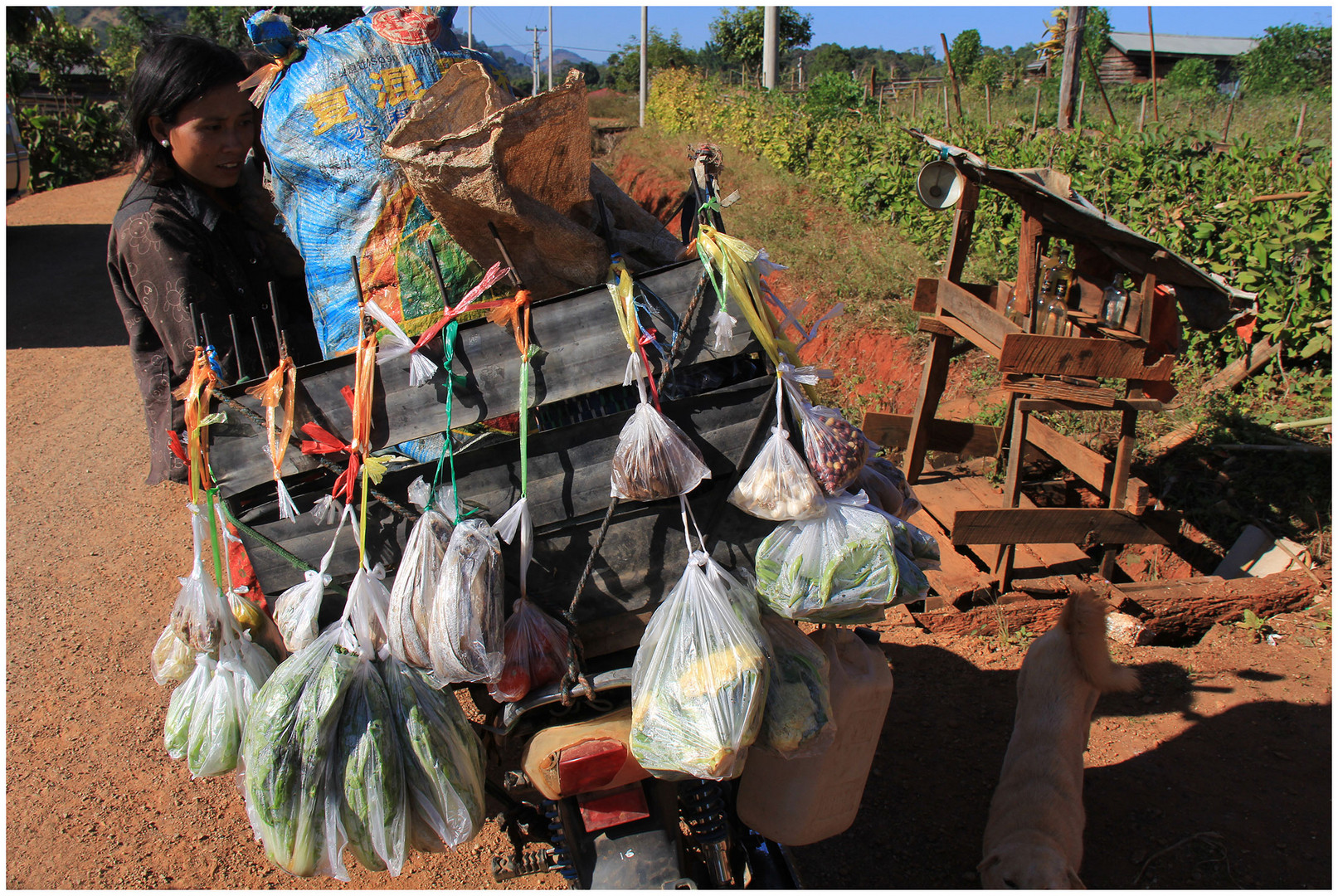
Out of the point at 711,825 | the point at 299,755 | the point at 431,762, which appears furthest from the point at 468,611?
the point at 711,825

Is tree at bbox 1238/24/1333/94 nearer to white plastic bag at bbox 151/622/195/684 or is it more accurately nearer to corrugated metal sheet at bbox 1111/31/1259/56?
corrugated metal sheet at bbox 1111/31/1259/56

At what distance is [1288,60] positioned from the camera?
25.6m

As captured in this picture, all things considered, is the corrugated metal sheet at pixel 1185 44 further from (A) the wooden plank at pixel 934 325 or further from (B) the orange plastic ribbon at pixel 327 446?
(B) the orange plastic ribbon at pixel 327 446

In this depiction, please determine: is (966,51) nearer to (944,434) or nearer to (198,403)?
(944,434)

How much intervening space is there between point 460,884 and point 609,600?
144 centimetres

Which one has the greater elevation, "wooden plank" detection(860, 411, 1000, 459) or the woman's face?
the woman's face

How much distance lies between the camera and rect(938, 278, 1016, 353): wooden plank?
13.0ft

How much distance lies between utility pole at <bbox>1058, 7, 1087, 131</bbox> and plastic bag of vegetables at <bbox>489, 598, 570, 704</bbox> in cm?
972

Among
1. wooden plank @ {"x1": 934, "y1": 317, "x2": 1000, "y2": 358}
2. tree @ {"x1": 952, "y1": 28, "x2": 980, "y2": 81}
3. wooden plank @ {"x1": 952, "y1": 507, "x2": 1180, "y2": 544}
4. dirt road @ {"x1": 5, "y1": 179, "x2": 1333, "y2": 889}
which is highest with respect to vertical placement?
tree @ {"x1": 952, "y1": 28, "x2": 980, "y2": 81}

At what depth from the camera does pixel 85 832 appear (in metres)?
2.83

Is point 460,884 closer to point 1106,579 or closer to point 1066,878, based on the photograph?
point 1066,878

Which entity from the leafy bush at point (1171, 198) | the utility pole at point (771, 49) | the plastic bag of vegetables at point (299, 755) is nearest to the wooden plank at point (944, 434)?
the leafy bush at point (1171, 198)

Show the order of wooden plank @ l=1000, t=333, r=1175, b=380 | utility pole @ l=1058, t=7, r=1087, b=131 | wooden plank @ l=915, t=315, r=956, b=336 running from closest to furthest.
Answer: wooden plank @ l=1000, t=333, r=1175, b=380 < wooden plank @ l=915, t=315, r=956, b=336 < utility pole @ l=1058, t=7, r=1087, b=131

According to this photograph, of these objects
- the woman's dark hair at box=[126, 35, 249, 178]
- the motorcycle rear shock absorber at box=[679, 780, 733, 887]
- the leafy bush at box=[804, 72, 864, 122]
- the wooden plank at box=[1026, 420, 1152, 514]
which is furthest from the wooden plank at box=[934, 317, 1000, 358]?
the leafy bush at box=[804, 72, 864, 122]
